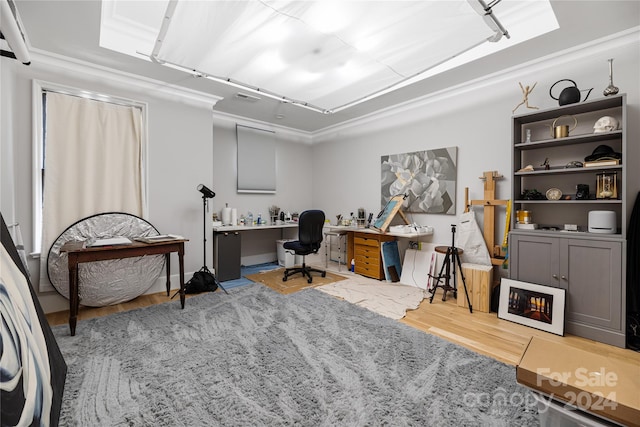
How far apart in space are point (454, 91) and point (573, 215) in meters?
2.10

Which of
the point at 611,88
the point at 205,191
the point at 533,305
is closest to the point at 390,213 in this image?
the point at 533,305

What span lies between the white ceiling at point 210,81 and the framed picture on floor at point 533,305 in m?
2.44

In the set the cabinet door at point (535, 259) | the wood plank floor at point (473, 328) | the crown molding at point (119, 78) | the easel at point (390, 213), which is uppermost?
the crown molding at point (119, 78)

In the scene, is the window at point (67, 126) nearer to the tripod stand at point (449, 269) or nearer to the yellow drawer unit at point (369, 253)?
the yellow drawer unit at point (369, 253)

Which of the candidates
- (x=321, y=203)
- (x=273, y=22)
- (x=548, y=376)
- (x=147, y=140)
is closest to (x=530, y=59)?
(x=273, y=22)

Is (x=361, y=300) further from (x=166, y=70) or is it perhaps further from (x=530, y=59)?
(x=166, y=70)

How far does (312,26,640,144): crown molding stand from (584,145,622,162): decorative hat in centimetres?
101

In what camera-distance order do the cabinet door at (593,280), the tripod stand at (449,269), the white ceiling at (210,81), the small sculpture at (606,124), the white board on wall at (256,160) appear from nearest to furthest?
the white ceiling at (210,81) → the cabinet door at (593,280) → the small sculpture at (606,124) → the tripod stand at (449,269) → the white board on wall at (256,160)

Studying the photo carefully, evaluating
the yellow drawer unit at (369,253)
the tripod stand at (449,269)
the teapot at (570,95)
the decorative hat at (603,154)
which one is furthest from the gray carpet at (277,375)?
the teapot at (570,95)

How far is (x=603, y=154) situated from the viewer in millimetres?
2602

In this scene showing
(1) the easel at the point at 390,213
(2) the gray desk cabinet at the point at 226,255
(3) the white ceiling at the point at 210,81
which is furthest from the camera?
(2) the gray desk cabinet at the point at 226,255

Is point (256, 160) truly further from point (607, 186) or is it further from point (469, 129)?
point (607, 186)

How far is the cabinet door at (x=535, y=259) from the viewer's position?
275cm

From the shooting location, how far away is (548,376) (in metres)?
1.23
